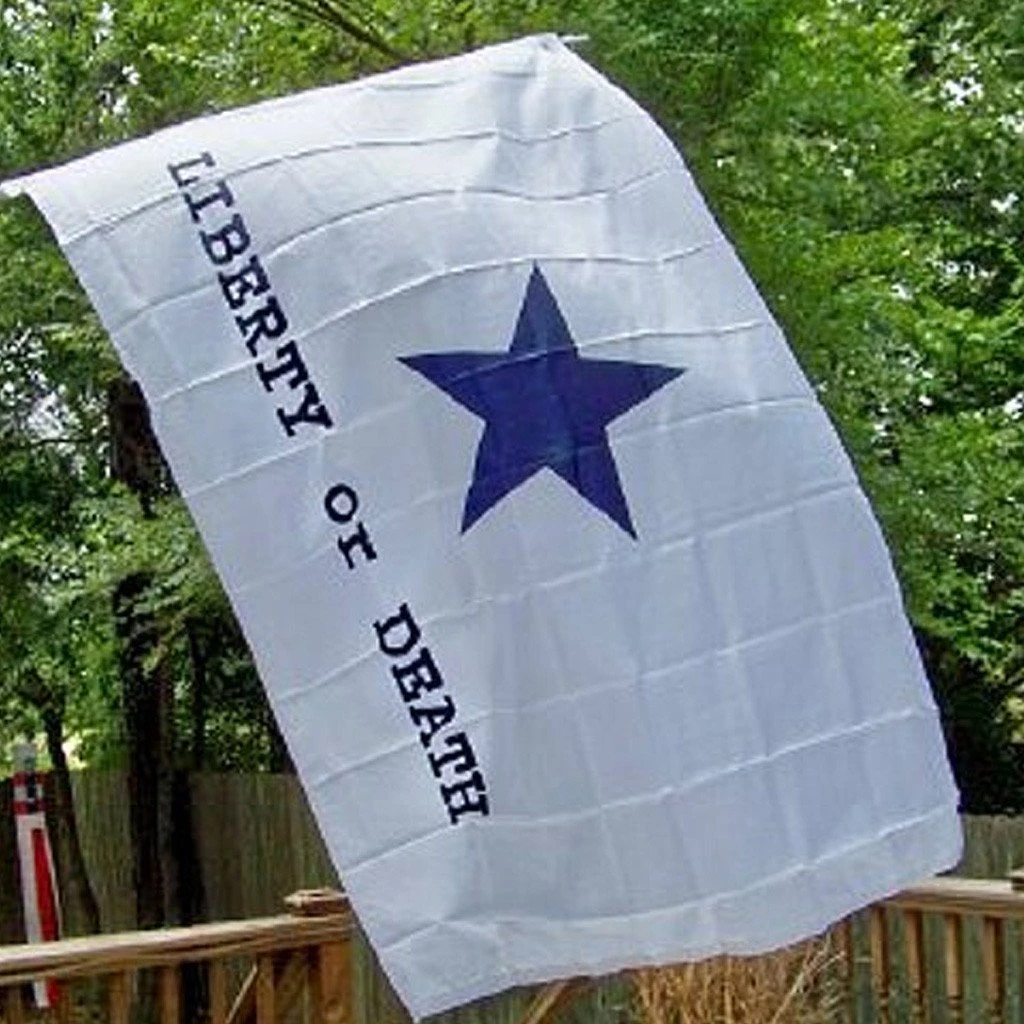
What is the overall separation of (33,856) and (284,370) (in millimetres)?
6503

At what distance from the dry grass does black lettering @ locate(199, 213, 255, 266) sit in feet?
8.40

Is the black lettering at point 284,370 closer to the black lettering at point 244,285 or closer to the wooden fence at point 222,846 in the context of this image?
the black lettering at point 244,285

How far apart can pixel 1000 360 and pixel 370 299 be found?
5.08m

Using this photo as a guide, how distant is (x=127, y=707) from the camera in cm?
913

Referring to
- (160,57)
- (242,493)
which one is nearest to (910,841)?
(242,493)

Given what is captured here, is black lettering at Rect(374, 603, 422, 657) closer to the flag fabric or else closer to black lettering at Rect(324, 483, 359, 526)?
the flag fabric

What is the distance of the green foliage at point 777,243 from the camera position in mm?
4934

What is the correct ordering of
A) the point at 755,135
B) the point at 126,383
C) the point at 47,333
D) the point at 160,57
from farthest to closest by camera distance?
the point at 126,383 < the point at 47,333 < the point at 160,57 < the point at 755,135

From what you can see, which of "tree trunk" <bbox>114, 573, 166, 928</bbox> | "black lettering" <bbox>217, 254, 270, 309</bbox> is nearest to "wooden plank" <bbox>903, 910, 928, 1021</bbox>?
"black lettering" <bbox>217, 254, 270, 309</bbox>

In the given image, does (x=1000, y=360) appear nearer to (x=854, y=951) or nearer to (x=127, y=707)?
(x=854, y=951)

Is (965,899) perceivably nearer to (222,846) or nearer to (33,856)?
(222,846)

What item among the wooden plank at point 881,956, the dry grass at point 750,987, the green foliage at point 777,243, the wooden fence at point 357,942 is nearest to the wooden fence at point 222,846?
the wooden fence at point 357,942

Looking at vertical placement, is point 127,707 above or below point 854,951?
A: above

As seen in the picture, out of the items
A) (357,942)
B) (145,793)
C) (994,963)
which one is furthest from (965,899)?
(145,793)
